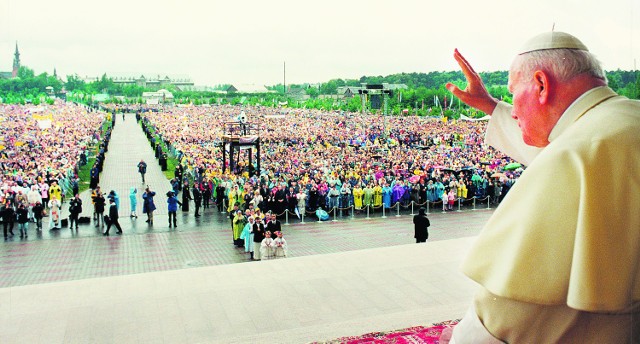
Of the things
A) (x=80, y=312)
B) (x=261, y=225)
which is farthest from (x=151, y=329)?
(x=261, y=225)

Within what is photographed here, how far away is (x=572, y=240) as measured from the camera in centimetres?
93

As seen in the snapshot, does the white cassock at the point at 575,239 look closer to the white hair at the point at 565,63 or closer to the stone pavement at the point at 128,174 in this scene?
the white hair at the point at 565,63

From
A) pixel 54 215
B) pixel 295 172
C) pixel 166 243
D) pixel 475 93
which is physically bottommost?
pixel 166 243

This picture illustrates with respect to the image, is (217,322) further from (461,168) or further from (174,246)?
(461,168)

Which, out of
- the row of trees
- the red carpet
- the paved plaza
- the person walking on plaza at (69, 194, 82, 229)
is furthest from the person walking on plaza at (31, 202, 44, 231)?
the row of trees

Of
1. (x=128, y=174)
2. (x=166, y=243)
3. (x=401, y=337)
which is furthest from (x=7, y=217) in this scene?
(x=401, y=337)

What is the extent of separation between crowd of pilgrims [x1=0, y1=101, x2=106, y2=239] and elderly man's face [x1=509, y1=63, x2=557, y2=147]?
1367 centimetres

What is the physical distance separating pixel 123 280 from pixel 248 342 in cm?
314

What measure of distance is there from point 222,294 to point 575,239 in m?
6.01

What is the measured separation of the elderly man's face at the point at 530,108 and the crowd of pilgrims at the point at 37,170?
1367 cm

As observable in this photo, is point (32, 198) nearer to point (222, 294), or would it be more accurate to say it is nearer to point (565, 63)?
point (222, 294)

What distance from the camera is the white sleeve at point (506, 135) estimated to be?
1673 mm

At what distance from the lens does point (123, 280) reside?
7414mm

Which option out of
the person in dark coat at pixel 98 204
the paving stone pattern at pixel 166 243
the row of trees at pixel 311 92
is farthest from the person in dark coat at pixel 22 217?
the row of trees at pixel 311 92
